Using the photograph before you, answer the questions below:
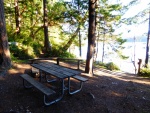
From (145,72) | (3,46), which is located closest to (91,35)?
(3,46)

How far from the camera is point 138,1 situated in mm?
10922

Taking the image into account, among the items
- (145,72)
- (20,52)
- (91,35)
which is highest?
(91,35)

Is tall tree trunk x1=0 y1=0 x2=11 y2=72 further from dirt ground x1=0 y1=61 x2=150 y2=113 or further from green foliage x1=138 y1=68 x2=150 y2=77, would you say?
green foliage x1=138 y1=68 x2=150 y2=77

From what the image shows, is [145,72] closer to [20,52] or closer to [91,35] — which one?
[91,35]

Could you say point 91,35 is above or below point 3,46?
above

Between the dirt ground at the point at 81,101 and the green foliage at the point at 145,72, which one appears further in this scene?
the green foliage at the point at 145,72

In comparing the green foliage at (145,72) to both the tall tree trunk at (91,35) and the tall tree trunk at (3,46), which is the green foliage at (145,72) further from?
the tall tree trunk at (3,46)

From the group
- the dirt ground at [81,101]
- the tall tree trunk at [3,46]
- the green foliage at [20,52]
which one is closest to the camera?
the dirt ground at [81,101]

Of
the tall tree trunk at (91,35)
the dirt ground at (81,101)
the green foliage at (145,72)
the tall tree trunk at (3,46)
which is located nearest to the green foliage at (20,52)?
the tall tree trunk at (3,46)

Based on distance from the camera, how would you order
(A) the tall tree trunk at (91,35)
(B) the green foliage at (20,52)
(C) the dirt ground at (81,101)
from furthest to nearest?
(B) the green foliage at (20,52) → (A) the tall tree trunk at (91,35) → (C) the dirt ground at (81,101)

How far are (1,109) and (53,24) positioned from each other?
459 inches

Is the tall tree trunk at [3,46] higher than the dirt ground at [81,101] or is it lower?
higher

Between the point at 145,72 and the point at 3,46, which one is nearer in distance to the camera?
the point at 3,46

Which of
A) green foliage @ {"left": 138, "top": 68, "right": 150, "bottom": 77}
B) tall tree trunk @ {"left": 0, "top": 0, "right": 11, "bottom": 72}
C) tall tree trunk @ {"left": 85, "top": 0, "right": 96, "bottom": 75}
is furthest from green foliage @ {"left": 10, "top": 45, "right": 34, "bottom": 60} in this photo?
green foliage @ {"left": 138, "top": 68, "right": 150, "bottom": 77}
